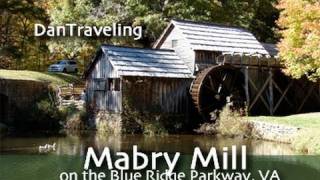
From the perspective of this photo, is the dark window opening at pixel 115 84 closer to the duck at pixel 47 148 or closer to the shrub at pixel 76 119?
the shrub at pixel 76 119

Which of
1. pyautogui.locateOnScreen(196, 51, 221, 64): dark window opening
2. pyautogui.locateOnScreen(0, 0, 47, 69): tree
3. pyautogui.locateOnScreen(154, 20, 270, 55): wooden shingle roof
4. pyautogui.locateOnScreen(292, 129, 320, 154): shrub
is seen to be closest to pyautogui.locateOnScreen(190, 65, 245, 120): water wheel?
pyautogui.locateOnScreen(196, 51, 221, 64): dark window opening

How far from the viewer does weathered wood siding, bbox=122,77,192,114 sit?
80.8 ft

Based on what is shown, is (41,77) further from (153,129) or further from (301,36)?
(301,36)

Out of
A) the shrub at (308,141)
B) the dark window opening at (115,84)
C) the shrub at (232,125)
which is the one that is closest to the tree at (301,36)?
the shrub at (232,125)

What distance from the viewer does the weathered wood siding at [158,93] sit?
80.8 ft

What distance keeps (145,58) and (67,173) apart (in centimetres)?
1215

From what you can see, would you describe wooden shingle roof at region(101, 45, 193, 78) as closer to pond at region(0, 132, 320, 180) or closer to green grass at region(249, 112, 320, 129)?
pond at region(0, 132, 320, 180)

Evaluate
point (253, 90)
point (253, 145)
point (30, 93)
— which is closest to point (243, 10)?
point (253, 90)

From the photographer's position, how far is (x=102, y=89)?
2600 cm

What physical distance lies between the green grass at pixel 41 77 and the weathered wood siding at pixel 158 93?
7487 millimetres

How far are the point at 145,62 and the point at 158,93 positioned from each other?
1537 mm

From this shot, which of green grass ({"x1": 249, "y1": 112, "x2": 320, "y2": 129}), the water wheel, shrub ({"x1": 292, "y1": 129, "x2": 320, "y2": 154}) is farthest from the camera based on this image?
the water wheel

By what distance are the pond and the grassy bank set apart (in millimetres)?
345

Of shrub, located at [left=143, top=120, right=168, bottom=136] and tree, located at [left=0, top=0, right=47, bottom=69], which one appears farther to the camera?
tree, located at [left=0, top=0, right=47, bottom=69]
